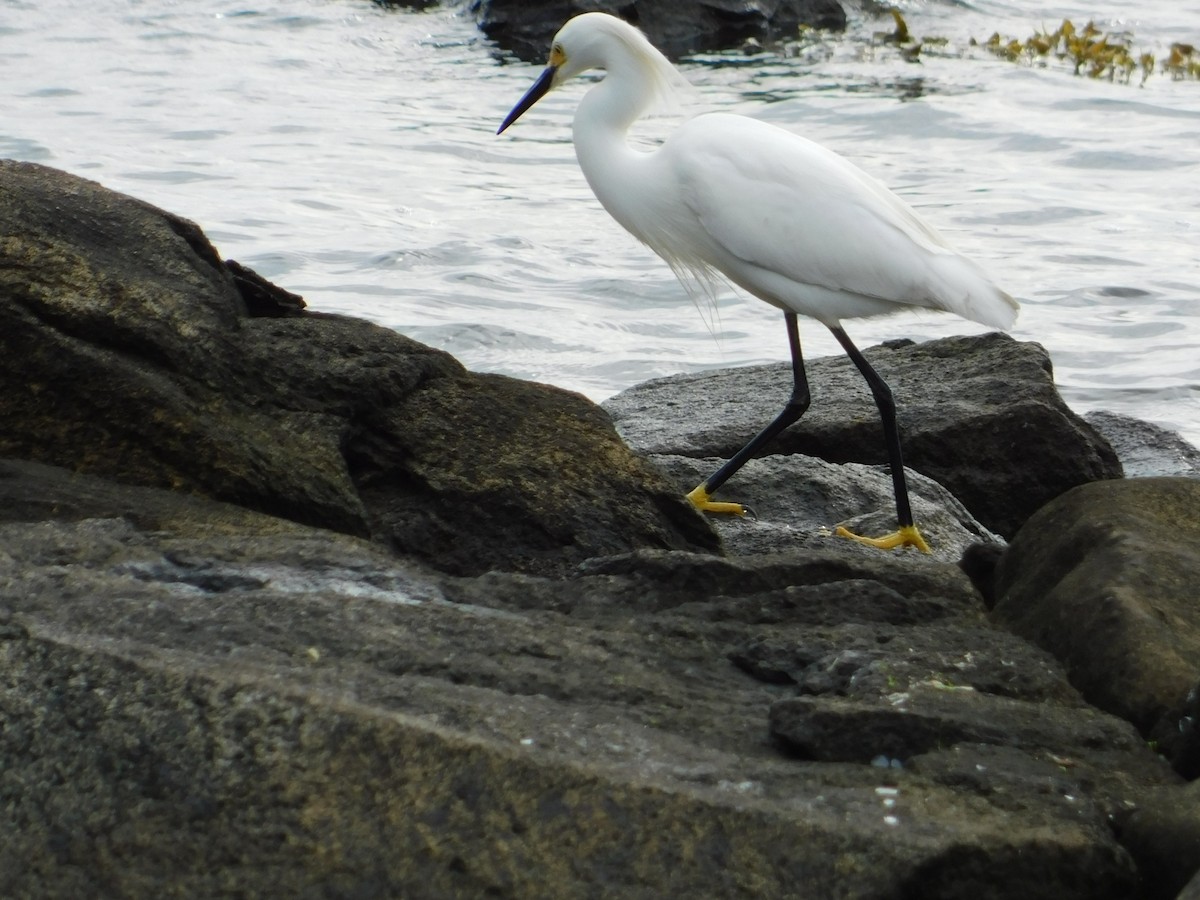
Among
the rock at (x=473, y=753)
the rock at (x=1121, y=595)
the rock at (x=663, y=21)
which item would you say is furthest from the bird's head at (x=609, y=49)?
the rock at (x=663, y=21)

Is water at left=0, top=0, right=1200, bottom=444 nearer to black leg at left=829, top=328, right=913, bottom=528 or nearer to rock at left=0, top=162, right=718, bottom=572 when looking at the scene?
black leg at left=829, top=328, right=913, bottom=528

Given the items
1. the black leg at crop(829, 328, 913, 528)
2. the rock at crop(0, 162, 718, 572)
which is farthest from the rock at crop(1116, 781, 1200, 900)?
the black leg at crop(829, 328, 913, 528)

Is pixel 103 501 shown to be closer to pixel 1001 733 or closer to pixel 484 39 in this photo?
pixel 1001 733

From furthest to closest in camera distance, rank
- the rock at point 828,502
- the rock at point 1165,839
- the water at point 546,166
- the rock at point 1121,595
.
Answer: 1. the water at point 546,166
2. the rock at point 828,502
3. the rock at point 1121,595
4. the rock at point 1165,839

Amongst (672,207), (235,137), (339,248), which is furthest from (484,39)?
(672,207)

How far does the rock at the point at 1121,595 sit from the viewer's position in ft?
8.33

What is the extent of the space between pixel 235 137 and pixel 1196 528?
995 centimetres

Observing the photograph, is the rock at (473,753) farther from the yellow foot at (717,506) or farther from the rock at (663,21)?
the rock at (663,21)

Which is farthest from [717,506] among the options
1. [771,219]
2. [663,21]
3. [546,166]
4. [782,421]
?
[663,21]

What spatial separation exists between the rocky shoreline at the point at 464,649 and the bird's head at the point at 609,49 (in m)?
1.76

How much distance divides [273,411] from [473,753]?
1.74m

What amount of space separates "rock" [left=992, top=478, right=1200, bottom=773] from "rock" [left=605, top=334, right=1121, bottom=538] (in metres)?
1.88

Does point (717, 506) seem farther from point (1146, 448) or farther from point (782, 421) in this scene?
point (1146, 448)

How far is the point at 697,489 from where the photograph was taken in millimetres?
4922
